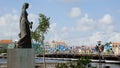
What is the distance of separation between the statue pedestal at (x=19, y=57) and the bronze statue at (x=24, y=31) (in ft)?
1.61

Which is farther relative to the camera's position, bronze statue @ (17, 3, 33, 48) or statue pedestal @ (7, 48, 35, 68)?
bronze statue @ (17, 3, 33, 48)

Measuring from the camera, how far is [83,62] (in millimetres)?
29422

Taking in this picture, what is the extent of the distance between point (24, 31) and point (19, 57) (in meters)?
1.73

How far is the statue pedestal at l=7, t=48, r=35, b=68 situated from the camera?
755 inches

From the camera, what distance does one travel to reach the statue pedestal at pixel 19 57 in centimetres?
1919

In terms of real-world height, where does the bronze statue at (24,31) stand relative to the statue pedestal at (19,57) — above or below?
above

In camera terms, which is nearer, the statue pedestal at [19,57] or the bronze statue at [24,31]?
the statue pedestal at [19,57]

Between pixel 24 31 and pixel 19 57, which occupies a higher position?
pixel 24 31

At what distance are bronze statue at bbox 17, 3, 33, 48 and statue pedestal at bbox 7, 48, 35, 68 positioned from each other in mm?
492

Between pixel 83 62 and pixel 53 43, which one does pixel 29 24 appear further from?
pixel 53 43

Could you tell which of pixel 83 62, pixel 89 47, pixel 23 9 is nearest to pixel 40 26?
pixel 83 62

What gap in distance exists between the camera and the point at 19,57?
Result: 19234 millimetres

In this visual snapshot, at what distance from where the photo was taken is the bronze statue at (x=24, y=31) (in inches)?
781

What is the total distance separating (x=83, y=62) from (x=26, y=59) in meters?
10.6
